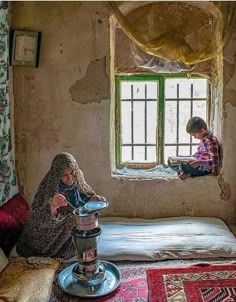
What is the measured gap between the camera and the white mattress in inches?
128

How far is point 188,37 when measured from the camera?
3.80 meters

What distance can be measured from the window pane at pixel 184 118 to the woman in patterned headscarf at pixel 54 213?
1.33 metres

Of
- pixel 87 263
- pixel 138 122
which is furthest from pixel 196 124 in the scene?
pixel 87 263

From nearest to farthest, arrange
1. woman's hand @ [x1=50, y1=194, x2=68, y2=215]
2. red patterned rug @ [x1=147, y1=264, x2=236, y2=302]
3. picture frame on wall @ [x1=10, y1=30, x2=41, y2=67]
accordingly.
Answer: red patterned rug @ [x1=147, y1=264, x2=236, y2=302] < woman's hand @ [x1=50, y1=194, x2=68, y2=215] < picture frame on wall @ [x1=10, y1=30, x2=41, y2=67]

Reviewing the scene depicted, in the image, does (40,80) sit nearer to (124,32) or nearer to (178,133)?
(124,32)

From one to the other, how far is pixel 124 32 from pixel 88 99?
67 centimetres

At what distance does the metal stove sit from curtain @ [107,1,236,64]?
4.96ft

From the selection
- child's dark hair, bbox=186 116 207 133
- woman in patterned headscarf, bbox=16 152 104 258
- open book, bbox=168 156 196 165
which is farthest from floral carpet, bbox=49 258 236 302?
child's dark hair, bbox=186 116 207 133

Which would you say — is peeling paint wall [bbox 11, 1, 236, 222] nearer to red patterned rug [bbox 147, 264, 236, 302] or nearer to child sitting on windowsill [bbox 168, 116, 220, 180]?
child sitting on windowsill [bbox 168, 116, 220, 180]

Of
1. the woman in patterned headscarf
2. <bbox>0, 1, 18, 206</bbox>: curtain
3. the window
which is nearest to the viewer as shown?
the woman in patterned headscarf

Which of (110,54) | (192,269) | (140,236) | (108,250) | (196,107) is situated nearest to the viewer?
(192,269)

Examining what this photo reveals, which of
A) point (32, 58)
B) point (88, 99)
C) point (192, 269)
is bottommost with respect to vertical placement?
point (192, 269)

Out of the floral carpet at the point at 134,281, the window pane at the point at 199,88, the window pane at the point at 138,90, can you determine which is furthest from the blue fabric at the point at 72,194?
the window pane at the point at 199,88

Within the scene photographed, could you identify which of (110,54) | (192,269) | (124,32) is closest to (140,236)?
(192,269)
